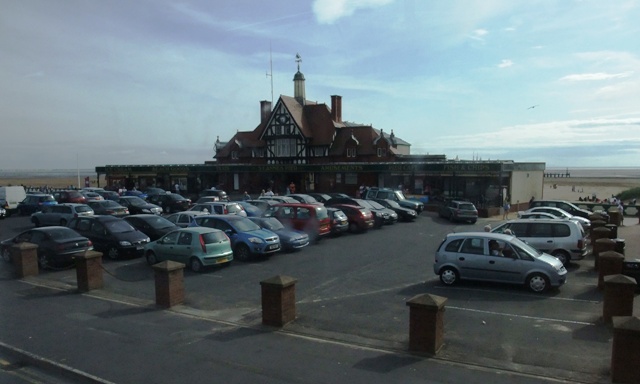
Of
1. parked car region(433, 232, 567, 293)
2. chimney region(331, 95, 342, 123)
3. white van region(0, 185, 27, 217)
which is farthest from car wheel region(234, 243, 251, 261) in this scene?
chimney region(331, 95, 342, 123)

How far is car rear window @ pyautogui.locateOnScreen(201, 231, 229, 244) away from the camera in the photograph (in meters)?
15.5

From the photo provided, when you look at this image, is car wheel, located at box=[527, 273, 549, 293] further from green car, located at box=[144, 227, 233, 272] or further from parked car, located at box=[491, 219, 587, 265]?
green car, located at box=[144, 227, 233, 272]

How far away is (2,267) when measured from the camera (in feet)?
53.7

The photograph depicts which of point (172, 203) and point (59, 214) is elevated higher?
point (59, 214)

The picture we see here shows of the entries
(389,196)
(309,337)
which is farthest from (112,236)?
(389,196)

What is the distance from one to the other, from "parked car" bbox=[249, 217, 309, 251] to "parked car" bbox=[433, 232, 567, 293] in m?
6.95

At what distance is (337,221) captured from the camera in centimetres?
2308

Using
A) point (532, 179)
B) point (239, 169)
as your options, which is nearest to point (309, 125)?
point (239, 169)

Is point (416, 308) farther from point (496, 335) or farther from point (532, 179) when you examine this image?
point (532, 179)

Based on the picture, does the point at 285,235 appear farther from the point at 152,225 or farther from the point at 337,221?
the point at 152,225

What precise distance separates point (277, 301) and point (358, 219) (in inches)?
598

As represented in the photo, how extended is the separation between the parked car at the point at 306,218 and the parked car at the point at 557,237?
8.06m

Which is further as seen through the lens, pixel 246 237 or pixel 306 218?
pixel 306 218

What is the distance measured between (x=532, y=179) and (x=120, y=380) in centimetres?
3882
